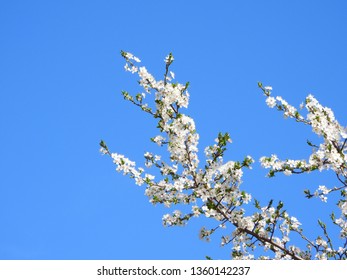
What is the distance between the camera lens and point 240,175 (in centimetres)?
923

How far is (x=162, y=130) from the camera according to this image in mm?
9406

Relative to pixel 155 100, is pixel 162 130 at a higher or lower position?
lower
